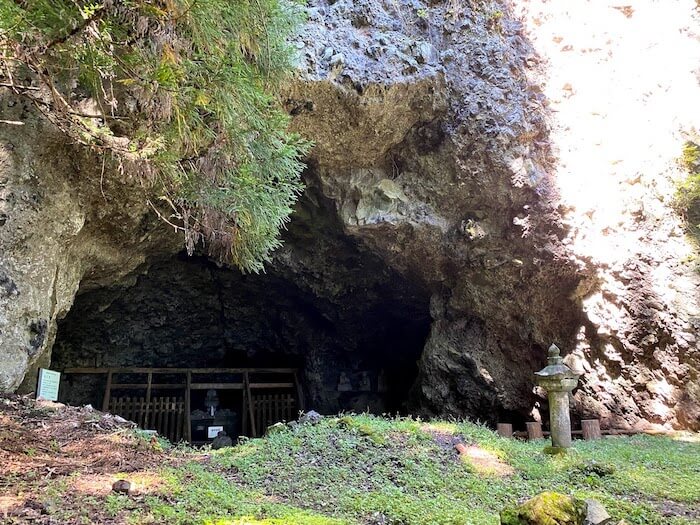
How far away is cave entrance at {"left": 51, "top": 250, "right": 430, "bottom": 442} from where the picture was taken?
1081 cm

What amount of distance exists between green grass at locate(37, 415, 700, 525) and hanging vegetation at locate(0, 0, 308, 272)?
2227mm

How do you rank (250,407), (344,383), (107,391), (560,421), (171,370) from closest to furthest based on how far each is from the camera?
(560,421), (107,391), (250,407), (171,370), (344,383)

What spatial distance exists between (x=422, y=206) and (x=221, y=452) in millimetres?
5232

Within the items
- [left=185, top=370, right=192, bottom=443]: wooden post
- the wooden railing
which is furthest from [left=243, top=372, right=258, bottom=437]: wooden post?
[left=185, top=370, right=192, bottom=443]: wooden post

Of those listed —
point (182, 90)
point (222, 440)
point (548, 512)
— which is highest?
point (182, 90)

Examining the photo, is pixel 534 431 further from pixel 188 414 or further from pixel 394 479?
pixel 188 414

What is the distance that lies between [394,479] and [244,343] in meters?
8.57

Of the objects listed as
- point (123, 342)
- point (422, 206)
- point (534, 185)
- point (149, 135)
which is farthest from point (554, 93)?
point (123, 342)

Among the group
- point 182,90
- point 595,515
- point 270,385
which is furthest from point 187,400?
point 595,515

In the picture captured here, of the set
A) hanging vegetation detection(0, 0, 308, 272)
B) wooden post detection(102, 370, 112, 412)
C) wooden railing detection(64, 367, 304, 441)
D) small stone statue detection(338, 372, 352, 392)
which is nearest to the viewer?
hanging vegetation detection(0, 0, 308, 272)

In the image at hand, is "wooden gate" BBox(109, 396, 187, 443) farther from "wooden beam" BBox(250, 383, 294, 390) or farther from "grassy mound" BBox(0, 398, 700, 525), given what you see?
"grassy mound" BBox(0, 398, 700, 525)

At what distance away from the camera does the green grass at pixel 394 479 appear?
3.44 m

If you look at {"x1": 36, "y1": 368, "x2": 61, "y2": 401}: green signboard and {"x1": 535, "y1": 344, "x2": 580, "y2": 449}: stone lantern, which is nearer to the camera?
{"x1": 535, "y1": 344, "x2": 580, "y2": 449}: stone lantern

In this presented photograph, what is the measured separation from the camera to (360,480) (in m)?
4.46
